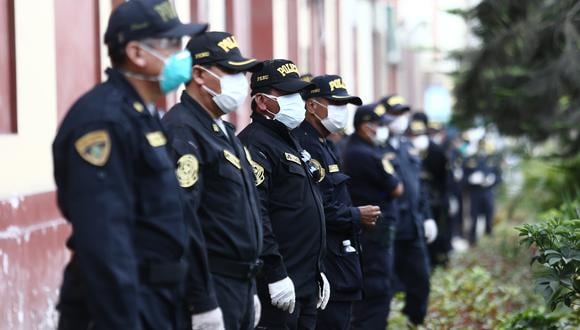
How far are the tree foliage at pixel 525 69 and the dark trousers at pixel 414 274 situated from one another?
1.93 meters

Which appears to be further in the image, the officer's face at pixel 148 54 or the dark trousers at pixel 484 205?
the dark trousers at pixel 484 205

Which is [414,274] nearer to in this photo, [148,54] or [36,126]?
[36,126]

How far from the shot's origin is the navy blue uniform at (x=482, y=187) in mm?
20094

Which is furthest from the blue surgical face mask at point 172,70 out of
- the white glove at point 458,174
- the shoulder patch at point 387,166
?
the white glove at point 458,174

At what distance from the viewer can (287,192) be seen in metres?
5.97

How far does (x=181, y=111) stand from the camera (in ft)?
15.9

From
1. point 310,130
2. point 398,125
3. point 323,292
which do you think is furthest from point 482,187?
point 323,292

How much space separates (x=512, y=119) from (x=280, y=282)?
7.77 m

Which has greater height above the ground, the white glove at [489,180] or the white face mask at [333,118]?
the white face mask at [333,118]

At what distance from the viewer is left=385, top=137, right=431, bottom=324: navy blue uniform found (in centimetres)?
963

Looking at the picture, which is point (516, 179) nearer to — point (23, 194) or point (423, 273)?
point (423, 273)

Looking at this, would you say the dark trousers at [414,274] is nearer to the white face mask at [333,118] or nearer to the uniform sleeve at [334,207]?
the white face mask at [333,118]

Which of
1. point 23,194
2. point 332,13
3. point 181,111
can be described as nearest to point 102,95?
point 181,111

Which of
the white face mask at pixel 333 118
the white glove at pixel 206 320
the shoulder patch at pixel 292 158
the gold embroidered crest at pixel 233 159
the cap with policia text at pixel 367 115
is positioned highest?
the gold embroidered crest at pixel 233 159
